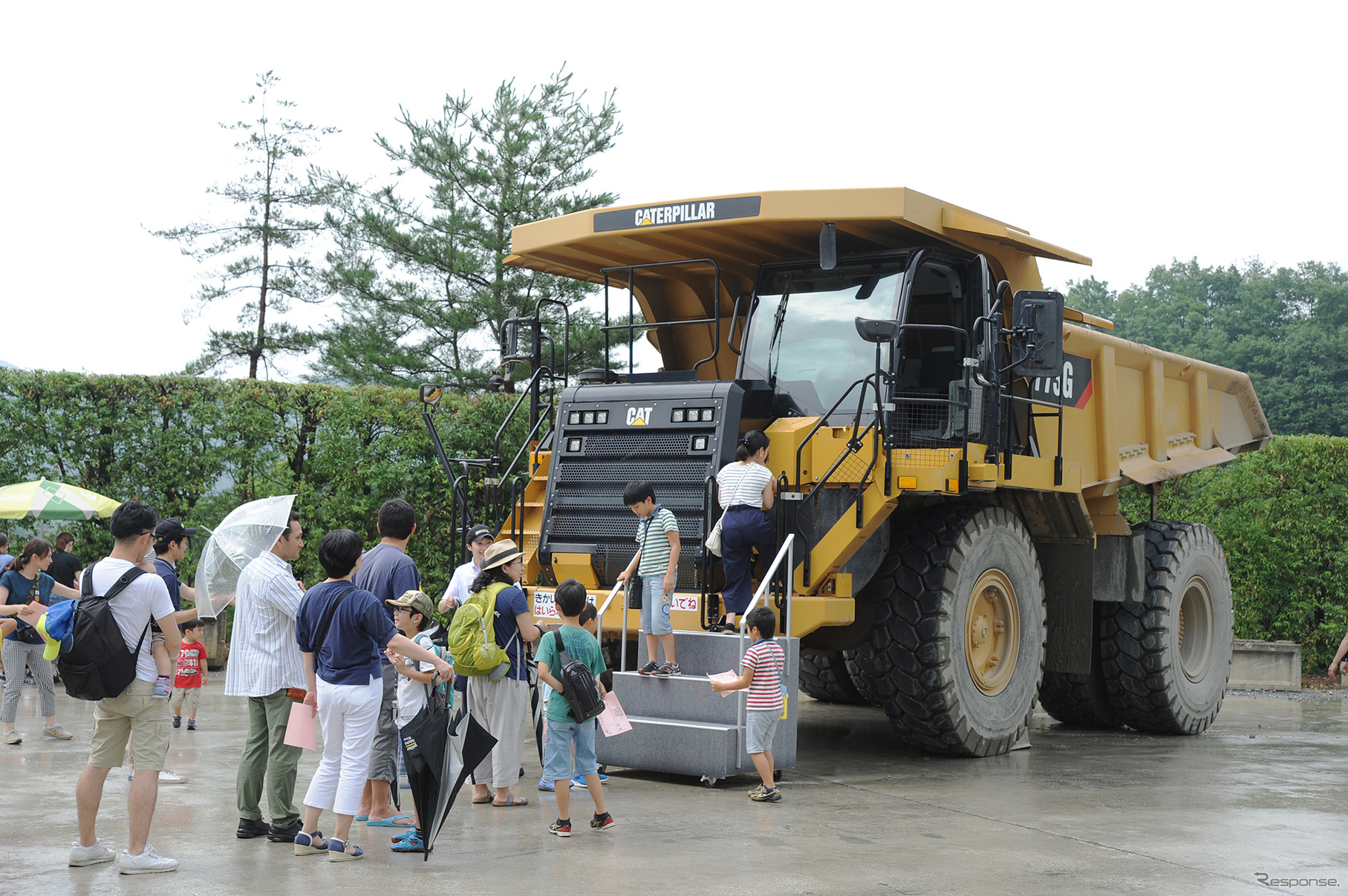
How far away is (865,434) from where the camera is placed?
8.79 meters

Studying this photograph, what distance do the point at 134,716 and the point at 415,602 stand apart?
153cm

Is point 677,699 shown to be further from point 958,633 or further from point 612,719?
point 958,633

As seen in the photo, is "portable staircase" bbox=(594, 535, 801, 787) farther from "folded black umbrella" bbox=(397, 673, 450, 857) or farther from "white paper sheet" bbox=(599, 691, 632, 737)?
"folded black umbrella" bbox=(397, 673, 450, 857)

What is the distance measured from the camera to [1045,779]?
9.03 meters

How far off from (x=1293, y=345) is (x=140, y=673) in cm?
5017

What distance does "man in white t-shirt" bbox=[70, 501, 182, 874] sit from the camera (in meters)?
6.04

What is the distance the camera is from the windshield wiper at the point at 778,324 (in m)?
9.70

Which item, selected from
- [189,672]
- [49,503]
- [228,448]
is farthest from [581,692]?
[228,448]

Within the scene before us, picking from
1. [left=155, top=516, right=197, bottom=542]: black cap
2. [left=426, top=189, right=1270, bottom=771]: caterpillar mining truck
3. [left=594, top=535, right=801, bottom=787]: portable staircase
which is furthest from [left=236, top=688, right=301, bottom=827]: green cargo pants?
[left=426, top=189, right=1270, bottom=771]: caterpillar mining truck

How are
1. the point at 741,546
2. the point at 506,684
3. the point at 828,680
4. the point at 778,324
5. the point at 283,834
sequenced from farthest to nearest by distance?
the point at 828,680 < the point at 778,324 < the point at 741,546 < the point at 506,684 < the point at 283,834

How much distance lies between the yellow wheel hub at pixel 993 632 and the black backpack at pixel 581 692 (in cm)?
346

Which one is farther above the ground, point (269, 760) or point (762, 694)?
point (762, 694)

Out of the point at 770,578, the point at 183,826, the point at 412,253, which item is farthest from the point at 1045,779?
the point at 412,253

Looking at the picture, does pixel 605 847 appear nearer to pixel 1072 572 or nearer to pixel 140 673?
pixel 140 673
